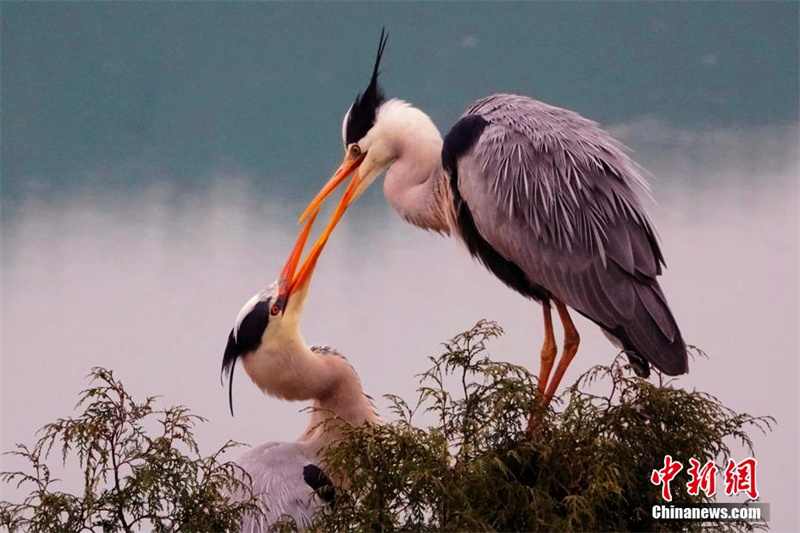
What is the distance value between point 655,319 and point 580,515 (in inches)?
32.2

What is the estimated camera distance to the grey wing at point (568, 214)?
3.12 m

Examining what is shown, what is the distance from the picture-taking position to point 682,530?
2.50 meters

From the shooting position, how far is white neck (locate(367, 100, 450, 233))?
3.57 metres

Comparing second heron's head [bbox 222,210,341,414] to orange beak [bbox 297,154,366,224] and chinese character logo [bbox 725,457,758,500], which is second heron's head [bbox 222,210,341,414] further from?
chinese character logo [bbox 725,457,758,500]

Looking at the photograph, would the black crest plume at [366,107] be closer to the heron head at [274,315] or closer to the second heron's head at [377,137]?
the second heron's head at [377,137]

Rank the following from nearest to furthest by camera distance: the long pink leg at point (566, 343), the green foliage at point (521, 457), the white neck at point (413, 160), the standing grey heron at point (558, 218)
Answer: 1. the green foliage at point (521, 457)
2. the standing grey heron at point (558, 218)
3. the long pink leg at point (566, 343)
4. the white neck at point (413, 160)

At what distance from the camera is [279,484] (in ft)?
10.4

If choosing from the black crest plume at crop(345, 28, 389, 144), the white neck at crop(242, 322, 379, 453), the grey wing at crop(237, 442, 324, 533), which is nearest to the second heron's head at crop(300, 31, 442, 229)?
the black crest plume at crop(345, 28, 389, 144)

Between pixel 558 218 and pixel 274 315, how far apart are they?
2.52 feet

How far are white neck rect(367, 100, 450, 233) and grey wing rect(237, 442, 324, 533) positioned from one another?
29.7 inches

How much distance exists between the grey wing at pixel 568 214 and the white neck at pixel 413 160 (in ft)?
0.64

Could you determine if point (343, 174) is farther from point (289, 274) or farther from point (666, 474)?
point (666, 474)

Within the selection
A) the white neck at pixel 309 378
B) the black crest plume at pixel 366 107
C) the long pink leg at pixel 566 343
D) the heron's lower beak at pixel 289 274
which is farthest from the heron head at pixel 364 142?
the long pink leg at pixel 566 343

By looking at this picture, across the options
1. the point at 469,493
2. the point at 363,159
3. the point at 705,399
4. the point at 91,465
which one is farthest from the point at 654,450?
the point at 363,159
